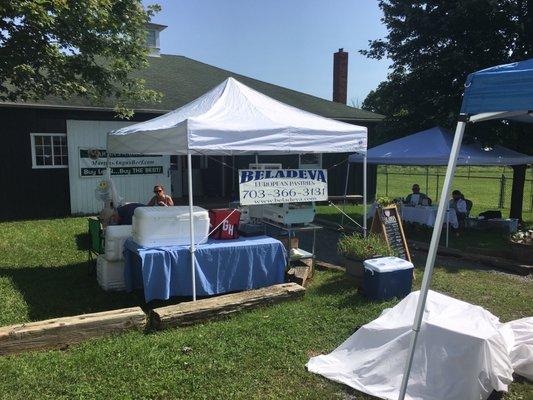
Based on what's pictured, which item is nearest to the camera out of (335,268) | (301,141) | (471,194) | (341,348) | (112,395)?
(112,395)

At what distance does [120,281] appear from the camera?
622 centimetres

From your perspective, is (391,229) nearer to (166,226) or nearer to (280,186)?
(280,186)

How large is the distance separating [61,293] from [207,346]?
9.20 ft

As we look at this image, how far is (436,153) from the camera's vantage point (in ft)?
32.1

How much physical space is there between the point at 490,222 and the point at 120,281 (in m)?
9.47

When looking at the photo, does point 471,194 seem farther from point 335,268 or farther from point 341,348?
point 341,348

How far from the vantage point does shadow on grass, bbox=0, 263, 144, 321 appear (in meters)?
5.55

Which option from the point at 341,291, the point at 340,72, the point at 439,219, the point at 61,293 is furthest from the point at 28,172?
the point at 340,72

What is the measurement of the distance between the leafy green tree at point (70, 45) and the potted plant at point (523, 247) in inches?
301

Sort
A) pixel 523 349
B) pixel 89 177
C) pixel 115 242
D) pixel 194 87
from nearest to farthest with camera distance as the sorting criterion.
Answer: pixel 523 349, pixel 115 242, pixel 89 177, pixel 194 87

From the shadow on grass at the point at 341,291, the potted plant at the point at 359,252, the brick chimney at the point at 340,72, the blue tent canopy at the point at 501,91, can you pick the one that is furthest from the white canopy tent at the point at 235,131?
the brick chimney at the point at 340,72

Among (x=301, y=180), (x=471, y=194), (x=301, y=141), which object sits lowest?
(x=471, y=194)

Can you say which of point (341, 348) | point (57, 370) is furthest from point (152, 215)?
point (341, 348)

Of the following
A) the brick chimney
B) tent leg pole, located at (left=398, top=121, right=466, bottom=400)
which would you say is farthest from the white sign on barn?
the brick chimney
